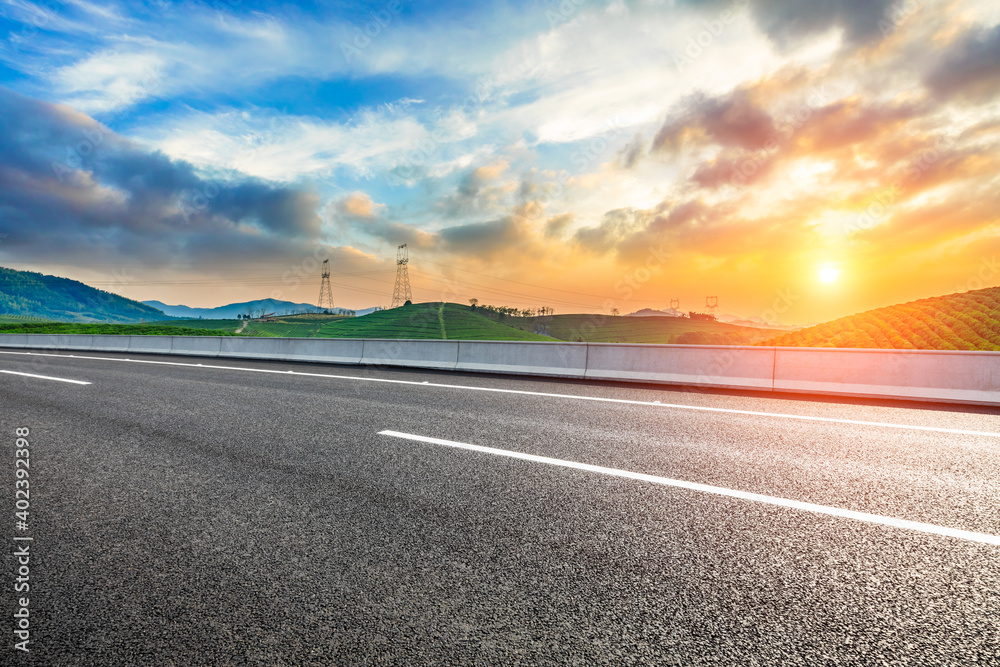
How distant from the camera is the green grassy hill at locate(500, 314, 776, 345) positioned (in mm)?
129000

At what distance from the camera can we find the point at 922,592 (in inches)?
107

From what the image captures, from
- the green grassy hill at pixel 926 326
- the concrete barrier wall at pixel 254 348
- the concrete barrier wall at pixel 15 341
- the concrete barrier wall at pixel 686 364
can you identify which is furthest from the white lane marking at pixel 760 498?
the concrete barrier wall at pixel 15 341

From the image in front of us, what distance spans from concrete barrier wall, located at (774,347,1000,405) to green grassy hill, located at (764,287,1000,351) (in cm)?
2199

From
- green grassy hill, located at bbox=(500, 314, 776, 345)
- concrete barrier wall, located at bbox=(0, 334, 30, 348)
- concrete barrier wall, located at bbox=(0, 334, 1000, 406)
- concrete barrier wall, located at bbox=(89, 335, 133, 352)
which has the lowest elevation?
concrete barrier wall, located at bbox=(0, 334, 30, 348)

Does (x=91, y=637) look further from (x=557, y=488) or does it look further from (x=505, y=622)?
(x=557, y=488)

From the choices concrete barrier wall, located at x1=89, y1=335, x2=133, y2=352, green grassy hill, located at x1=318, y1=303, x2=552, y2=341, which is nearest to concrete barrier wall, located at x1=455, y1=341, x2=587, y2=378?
concrete barrier wall, located at x1=89, y1=335, x2=133, y2=352

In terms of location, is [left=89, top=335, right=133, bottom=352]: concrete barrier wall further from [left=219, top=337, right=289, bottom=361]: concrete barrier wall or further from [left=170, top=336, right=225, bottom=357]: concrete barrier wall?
[left=219, top=337, right=289, bottom=361]: concrete barrier wall

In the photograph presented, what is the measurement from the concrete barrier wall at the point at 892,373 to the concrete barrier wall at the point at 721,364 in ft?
0.04

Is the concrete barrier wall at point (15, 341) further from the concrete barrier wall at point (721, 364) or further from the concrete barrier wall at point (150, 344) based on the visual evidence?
the concrete barrier wall at point (721, 364)

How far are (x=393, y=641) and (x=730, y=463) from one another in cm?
387

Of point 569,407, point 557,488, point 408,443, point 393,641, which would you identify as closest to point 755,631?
point 393,641

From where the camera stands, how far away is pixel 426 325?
5384 inches

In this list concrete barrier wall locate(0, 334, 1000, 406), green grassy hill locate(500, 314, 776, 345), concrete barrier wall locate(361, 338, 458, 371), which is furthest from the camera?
green grassy hill locate(500, 314, 776, 345)

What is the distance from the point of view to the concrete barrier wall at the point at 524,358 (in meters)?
13.4
